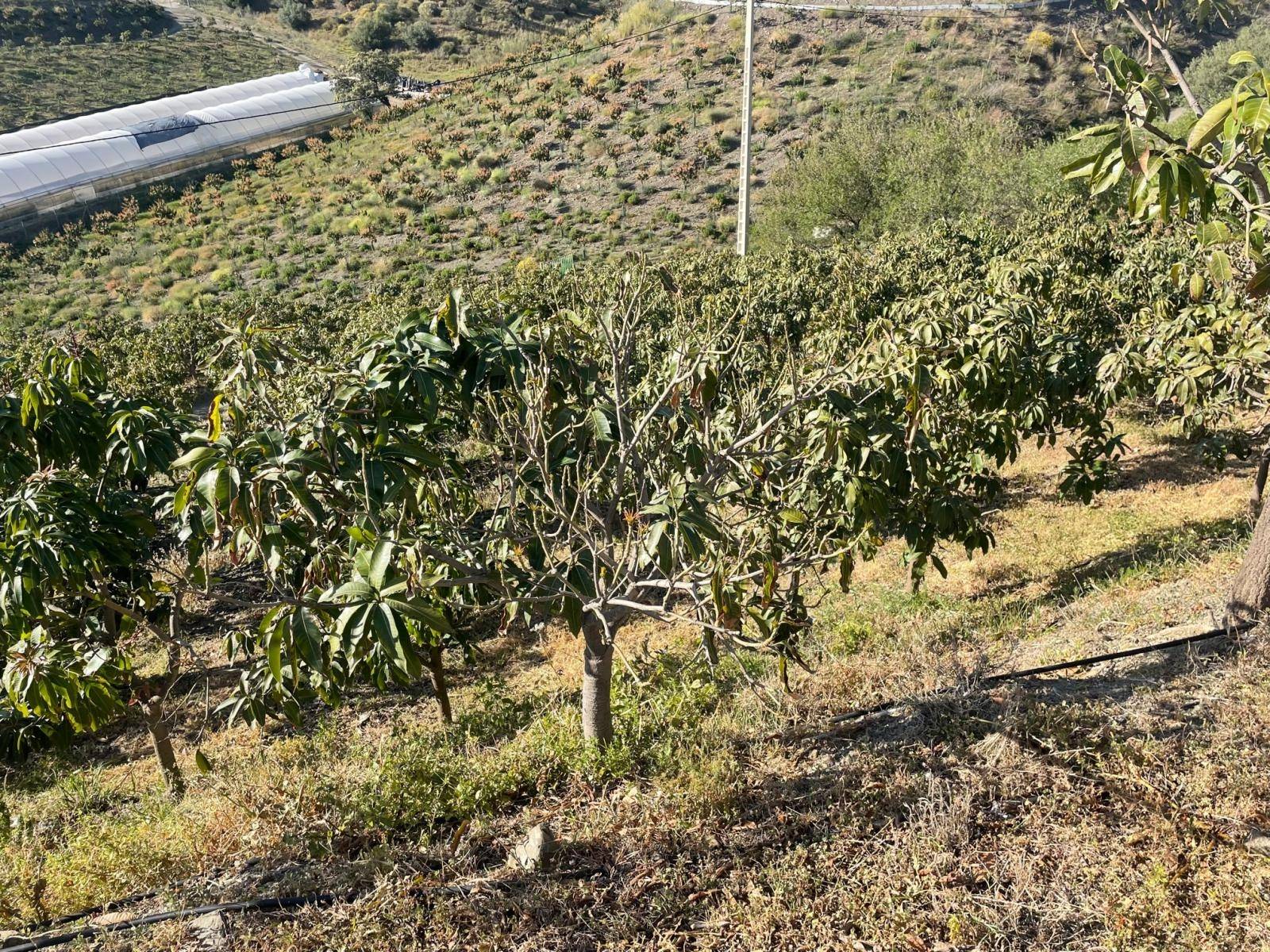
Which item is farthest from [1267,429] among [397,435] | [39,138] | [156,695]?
[39,138]

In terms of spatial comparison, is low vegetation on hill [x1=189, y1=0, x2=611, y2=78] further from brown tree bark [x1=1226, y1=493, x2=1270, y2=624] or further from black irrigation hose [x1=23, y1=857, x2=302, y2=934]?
black irrigation hose [x1=23, y1=857, x2=302, y2=934]

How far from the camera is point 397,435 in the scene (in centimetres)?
337

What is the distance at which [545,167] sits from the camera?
106ft

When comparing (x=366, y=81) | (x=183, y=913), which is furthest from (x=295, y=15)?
(x=183, y=913)

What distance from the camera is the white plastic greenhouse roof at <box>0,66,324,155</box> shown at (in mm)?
33344

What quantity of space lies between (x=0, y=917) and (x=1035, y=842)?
414 centimetres

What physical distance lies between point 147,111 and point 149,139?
3.30m

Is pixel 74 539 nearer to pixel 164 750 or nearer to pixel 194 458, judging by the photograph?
pixel 194 458

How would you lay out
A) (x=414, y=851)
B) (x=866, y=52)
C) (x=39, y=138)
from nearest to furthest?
1. (x=414, y=851)
2. (x=39, y=138)
3. (x=866, y=52)

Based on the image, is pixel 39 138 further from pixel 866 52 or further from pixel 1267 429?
pixel 1267 429

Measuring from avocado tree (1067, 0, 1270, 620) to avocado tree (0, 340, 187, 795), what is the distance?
407 centimetres

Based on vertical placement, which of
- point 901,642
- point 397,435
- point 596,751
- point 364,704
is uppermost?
point 397,435

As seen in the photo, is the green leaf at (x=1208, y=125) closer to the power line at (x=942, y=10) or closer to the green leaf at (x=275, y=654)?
the green leaf at (x=275, y=654)

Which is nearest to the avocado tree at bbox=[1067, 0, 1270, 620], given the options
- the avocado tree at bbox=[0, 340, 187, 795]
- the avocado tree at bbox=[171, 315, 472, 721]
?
the avocado tree at bbox=[171, 315, 472, 721]
